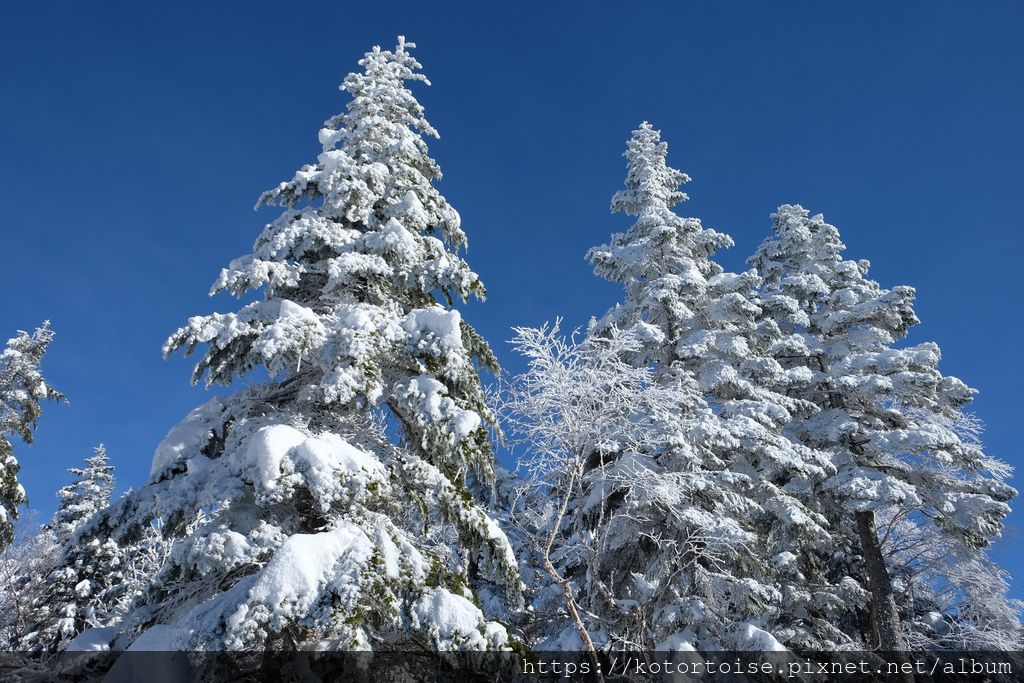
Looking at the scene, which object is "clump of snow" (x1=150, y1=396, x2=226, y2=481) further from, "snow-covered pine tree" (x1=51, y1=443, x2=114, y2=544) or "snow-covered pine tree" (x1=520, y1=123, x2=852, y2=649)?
"snow-covered pine tree" (x1=51, y1=443, x2=114, y2=544)

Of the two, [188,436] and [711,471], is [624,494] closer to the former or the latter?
[711,471]

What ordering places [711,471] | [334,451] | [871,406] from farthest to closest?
1. [871,406]
2. [711,471]
3. [334,451]

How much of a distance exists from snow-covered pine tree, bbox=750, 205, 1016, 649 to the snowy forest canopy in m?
0.09

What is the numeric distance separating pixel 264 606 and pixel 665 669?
7.63 meters

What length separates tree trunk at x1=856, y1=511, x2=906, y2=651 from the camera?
50.0ft

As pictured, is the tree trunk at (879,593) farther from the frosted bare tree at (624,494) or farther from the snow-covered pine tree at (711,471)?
the frosted bare tree at (624,494)

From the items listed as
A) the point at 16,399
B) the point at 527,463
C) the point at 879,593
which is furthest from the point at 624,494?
the point at 16,399

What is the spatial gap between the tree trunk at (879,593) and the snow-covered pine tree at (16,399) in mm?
24554

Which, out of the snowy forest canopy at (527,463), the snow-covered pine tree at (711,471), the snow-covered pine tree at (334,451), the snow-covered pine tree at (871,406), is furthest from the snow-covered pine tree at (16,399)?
the snow-covered pine tree at (871,406)

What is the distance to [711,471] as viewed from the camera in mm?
14414

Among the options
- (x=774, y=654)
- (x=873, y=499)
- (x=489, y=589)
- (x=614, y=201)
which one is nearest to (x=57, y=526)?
(x=489, y=589)

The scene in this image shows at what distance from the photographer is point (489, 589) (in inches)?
746

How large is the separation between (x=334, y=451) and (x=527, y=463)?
4.17m

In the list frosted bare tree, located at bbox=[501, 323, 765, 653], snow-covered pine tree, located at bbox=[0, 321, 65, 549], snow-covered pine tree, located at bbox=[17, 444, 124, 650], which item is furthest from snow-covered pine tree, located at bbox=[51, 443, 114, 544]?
frosted bare tree, located at bbox=[501, 323, 765, 653]
